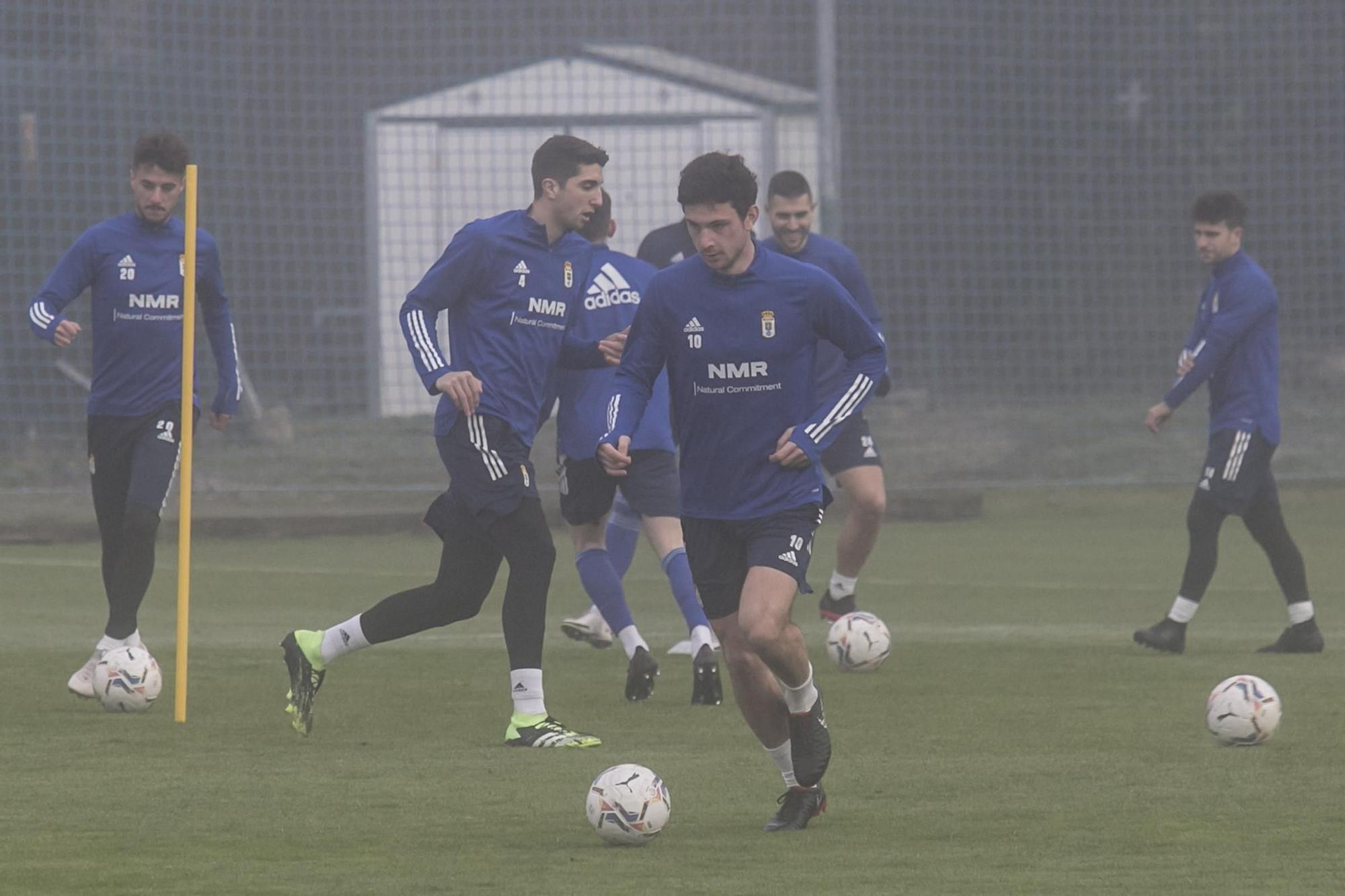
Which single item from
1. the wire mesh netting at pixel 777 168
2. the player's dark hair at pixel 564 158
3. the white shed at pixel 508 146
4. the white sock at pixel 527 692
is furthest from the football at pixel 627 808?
the white shed at pixel 508 146

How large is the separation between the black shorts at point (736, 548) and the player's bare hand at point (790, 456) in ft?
0.47

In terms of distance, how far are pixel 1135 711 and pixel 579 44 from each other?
1188cm

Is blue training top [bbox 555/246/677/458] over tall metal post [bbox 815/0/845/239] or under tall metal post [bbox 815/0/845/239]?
under

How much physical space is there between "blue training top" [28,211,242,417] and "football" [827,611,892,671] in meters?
2.78

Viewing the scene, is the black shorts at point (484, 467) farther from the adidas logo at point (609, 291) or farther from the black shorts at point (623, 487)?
the adidas logo at point (609, 291)

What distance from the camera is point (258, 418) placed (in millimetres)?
17562

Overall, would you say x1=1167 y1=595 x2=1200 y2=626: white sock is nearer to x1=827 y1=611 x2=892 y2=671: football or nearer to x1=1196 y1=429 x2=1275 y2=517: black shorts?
x1=1196 y1=429 x2=1275 y2=517: black shorts

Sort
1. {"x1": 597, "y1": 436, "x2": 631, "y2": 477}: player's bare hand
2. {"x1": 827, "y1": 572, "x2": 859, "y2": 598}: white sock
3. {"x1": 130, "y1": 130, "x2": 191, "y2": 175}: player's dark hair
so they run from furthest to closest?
{"x1": 827, "y1": 572, "x2": 859, "y2": 598}: white sock → {"x1": 130, "y1": 130, "x2": 191, "y2": 175}: player's dark hair → {"x1": 597, "y1": 436, "x2": 631, "y2": 477}: player's bare hand

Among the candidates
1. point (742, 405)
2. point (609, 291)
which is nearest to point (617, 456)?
point (742, 405)

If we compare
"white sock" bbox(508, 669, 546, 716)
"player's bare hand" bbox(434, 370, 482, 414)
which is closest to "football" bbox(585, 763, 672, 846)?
"white sock" bbox(508, 669, 546, 716)

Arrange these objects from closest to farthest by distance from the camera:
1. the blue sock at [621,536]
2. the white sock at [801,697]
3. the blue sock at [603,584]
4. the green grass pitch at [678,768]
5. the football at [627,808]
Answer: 1. the green grass pitch at [678,768]
2. the football at [627,808]
3. the white sock at [801,697]
4. the blue sock at [603,584]
5. the blue sock at [621,536]

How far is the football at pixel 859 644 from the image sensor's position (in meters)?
8.96

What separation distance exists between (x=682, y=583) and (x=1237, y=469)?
2603 mm

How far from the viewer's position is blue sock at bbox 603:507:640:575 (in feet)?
31.4
